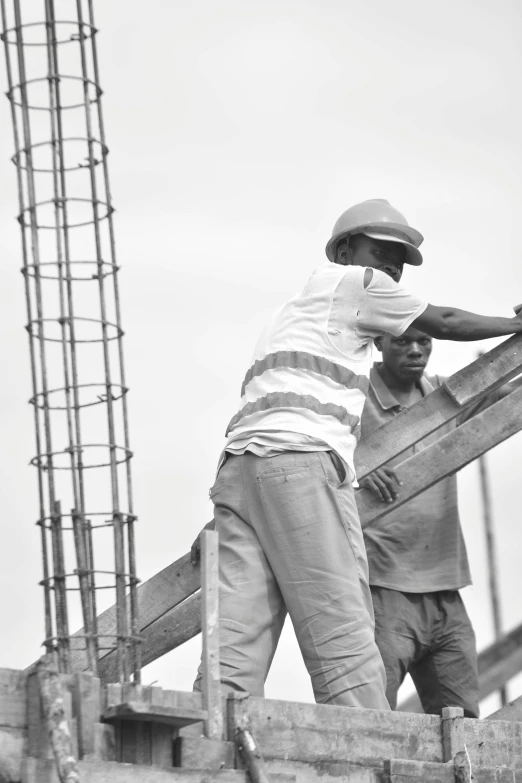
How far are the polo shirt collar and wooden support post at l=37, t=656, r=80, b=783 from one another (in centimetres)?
388

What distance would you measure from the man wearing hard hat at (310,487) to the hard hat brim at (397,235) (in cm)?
30

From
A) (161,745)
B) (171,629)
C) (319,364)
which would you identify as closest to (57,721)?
(161,745)

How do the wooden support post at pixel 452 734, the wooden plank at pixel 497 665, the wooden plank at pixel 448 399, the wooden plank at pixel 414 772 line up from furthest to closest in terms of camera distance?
the wooden plank at pixel 497 665, the wooden plank at pixel 448 399, the wooden support post at pixel 452 734, the wooden plank at pixel 414 772

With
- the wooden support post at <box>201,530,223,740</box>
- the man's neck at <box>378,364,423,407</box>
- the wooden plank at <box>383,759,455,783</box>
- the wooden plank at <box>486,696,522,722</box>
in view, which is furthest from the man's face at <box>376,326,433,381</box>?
the wooden support post at <box>201,530,223,740</box>

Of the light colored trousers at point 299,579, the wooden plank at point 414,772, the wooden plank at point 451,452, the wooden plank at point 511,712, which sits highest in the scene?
the wooden plank at point 451,452

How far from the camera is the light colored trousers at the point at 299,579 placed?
6621 millimetres

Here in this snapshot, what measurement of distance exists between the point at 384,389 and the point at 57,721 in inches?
163

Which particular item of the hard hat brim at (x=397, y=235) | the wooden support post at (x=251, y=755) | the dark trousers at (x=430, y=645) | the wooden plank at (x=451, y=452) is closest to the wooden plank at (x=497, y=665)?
the dark trousers at (x=430, y=645)

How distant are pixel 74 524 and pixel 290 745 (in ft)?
Answer: 3.71

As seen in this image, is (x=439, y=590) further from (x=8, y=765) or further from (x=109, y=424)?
(x=8, y=765)

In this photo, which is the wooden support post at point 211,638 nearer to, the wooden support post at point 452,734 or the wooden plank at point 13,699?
the wooden plank at point 13,699

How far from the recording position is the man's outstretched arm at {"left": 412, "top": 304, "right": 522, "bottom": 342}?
23.5 feet

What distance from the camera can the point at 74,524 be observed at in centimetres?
637

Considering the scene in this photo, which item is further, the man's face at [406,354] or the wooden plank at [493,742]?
the man's face at [406,354]
